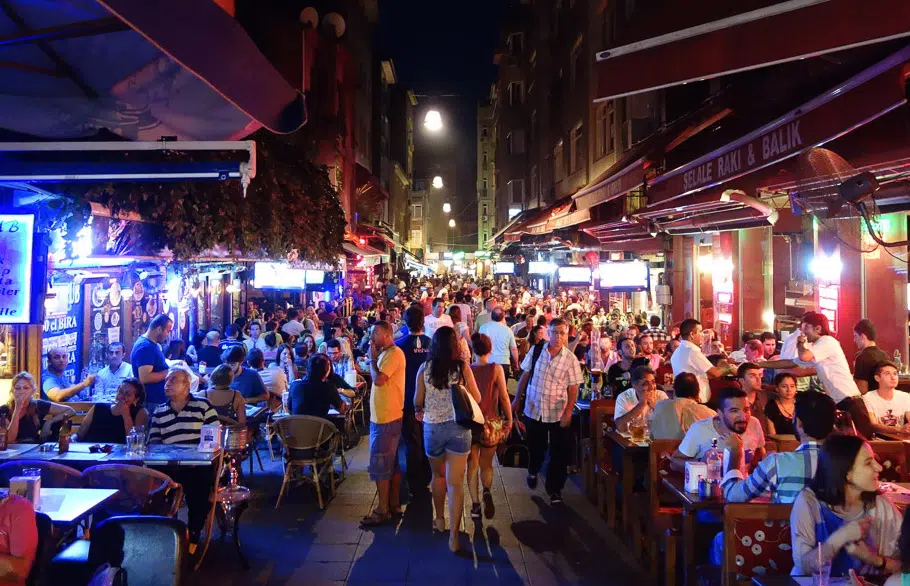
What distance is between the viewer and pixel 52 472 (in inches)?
214

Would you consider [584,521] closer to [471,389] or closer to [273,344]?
[471,389]

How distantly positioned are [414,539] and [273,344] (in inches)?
269

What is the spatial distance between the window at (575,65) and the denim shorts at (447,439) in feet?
66.7

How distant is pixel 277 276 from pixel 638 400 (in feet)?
38.4

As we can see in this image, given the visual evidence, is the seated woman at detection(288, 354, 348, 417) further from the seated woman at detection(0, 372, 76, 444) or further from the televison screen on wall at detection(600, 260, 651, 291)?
the televison screen on wall at detection(600, 260, 651, 291)

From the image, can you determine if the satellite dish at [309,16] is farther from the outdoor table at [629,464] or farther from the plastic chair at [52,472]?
the outdoor table at [629,464]

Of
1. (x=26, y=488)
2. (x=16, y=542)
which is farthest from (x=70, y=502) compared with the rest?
(x=16, y=542)

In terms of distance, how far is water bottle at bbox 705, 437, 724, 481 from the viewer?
491 centimetres

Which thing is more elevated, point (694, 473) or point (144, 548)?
point (694, 473)

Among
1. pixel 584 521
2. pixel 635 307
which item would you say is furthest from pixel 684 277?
pixel 584 521

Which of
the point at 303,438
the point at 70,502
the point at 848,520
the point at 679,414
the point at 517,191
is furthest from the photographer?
the point at 517,191

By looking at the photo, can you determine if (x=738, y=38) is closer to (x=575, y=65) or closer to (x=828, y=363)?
(x=828, y=363)

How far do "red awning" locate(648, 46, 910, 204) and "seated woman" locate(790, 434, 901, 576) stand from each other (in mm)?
1906

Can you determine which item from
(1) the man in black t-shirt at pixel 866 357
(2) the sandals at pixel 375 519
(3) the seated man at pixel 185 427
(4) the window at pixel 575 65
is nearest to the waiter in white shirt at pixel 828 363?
(1) the man in black t-shirt at pixel 866 357
